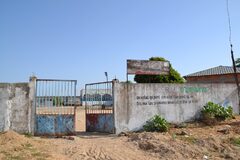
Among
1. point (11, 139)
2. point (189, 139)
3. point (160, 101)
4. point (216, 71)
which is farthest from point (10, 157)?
point (216, 71)

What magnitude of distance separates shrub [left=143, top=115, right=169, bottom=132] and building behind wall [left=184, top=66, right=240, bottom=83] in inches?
715

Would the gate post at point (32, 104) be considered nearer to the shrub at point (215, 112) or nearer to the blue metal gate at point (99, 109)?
the blue metal gate at point (99, 109)

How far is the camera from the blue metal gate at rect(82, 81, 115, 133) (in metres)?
15.4

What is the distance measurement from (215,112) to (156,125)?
14.8 ft

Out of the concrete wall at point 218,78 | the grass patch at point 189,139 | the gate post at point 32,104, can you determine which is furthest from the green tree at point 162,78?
the gate post at point 32,104

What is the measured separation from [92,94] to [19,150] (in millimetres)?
5738

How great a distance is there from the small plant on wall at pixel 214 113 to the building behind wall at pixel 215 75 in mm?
13996

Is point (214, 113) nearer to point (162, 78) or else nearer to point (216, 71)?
point (162, 78)

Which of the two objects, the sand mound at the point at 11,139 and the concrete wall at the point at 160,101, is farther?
the concrete wall at the point at 160,101

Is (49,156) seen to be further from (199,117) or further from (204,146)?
(199,117)

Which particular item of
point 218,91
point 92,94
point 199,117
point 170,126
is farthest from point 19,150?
point 218,91

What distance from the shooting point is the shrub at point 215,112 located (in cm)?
1794

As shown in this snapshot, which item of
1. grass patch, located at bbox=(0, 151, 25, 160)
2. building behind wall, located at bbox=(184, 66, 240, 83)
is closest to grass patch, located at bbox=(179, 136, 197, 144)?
grass patch, located at bbox=(0, 151, 25, 160)

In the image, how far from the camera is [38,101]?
14.2 meters
